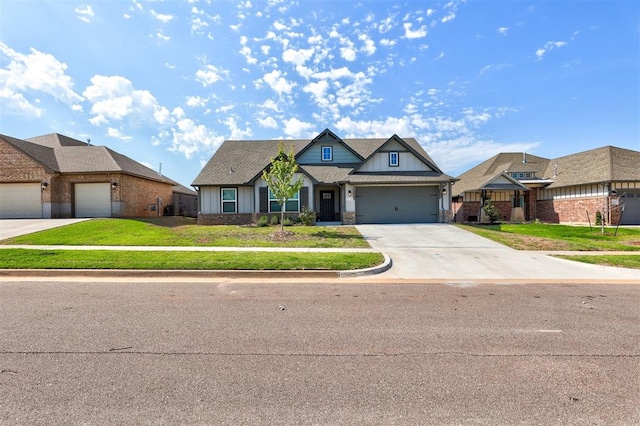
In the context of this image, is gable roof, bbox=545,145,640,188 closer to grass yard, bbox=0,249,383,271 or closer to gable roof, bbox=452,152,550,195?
gable roof, bbox=452,152,550,195

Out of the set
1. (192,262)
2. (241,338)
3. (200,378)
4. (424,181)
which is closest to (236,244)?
(192,262)

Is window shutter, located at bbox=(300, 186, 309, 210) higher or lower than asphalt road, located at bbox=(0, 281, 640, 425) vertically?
higher

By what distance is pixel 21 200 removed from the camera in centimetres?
2162

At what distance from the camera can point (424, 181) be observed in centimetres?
2058

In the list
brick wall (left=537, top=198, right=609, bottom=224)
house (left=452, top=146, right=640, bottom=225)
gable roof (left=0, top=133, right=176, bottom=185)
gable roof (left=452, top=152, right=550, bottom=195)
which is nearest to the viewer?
gable roof (left=0, top=133, right=176, bottom=185)

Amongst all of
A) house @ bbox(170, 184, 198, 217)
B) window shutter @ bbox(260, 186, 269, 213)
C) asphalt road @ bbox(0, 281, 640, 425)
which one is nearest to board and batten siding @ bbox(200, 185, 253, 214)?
window shutter @ bbox(260, 186, 269, 213)

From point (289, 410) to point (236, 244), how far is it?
1076 cm

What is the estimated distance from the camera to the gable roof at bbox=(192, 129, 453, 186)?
21.1m

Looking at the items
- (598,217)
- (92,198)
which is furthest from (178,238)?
(598,217)

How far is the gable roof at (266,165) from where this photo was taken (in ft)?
69.3

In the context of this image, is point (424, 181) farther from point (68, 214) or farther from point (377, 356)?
point (68, 214)

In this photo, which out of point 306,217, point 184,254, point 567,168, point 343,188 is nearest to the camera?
point 184,254

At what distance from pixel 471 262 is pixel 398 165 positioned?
12.7 metres

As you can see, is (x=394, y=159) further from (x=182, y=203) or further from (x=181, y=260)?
(x=182, y=203)
